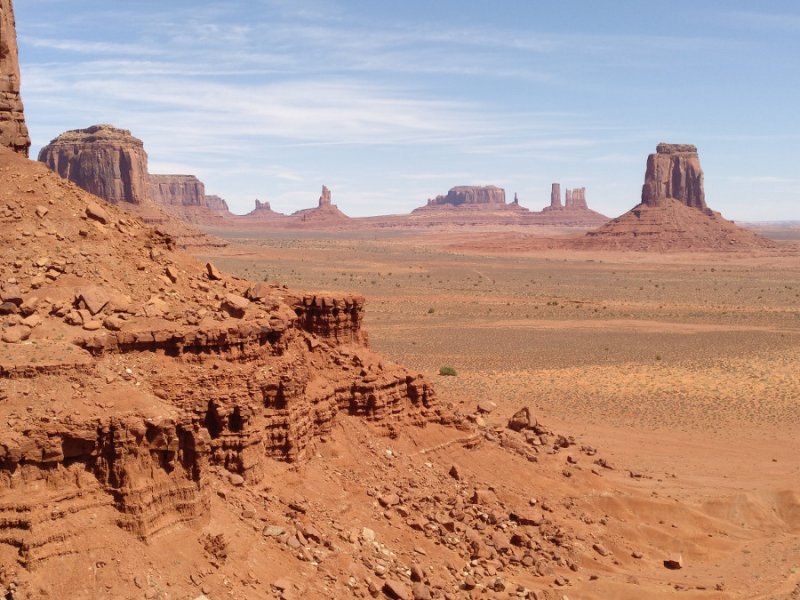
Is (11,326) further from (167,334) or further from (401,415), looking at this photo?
(401,415)

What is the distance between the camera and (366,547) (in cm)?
1432

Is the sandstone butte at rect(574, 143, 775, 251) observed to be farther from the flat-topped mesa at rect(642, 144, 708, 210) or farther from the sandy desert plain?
the sandy desert plain

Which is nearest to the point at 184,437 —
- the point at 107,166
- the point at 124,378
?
the point at 124,378

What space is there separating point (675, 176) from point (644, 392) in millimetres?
124146

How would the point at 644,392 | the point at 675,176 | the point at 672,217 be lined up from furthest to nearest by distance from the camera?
the point at 675,176 < the point at 672,217 < the point at 644,392

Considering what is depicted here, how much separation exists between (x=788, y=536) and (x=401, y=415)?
388 inches

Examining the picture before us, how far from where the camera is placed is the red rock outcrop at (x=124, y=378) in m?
10.6

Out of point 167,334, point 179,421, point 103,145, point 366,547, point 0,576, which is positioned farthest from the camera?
point 103,145

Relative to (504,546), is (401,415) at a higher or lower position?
higher

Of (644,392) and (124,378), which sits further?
(644,392)

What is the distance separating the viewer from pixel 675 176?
152m

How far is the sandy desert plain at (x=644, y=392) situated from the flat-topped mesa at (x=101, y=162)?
95.2ft

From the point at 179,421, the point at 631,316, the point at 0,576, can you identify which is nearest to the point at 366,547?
the point at 179,421

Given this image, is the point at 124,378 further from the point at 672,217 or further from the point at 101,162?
the point at 672,217
